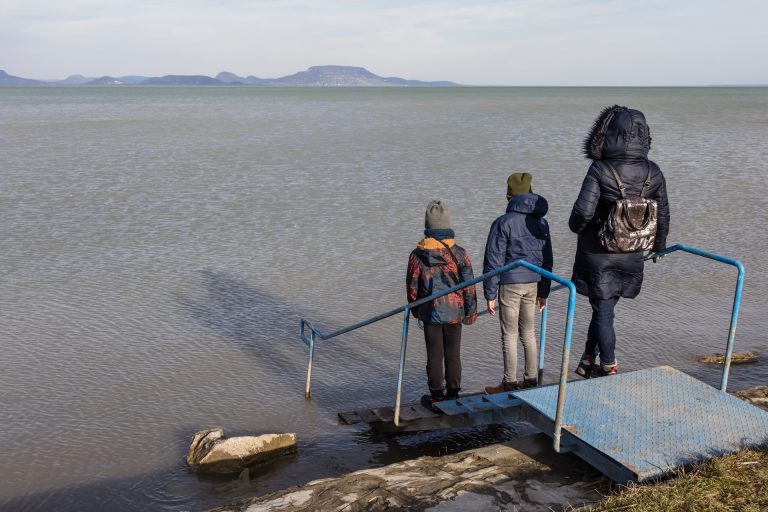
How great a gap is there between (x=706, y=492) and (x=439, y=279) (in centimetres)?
221

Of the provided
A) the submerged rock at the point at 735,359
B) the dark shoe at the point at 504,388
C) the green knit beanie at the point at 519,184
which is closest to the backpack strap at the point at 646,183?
the green knit beanie at the point at 519,184

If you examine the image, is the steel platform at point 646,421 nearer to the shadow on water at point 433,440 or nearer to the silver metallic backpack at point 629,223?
the silver metallic backpack at point 629,223

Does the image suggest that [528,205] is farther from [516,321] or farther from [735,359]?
[735,359]

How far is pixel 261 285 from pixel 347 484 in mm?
6249

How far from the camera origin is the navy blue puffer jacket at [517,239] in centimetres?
539

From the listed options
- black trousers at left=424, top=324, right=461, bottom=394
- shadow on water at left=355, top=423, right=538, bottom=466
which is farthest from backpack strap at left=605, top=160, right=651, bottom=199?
shadow on water at left=355, top=423, right=538, bottom=466

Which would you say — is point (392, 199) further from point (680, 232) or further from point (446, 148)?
point (446, 148)

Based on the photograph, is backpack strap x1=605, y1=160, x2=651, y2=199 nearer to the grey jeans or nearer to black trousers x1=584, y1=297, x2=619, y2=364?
black trousers x1=584, y1=297, x2=619, y2=364

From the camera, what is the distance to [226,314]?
9266 millimetres

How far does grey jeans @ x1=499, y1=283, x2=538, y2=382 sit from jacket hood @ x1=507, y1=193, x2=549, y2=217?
523mm

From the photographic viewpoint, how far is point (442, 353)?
5.60 m

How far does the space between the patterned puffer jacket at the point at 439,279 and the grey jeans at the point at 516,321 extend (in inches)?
13.1

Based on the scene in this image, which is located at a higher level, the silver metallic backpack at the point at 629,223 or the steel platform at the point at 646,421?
the silver metallic backpack at the point at 629,223

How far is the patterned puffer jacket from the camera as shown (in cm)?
530
